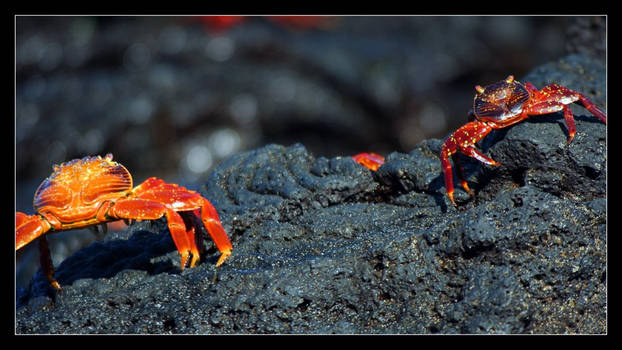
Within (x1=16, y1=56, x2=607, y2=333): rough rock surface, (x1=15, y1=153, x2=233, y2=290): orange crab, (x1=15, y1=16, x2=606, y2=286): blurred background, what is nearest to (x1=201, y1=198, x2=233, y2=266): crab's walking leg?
(x1=15, y1=153, x2=233, y2=290): orange crab

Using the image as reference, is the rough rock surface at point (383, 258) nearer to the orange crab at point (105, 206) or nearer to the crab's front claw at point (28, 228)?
the orange crab at point (105, 206)

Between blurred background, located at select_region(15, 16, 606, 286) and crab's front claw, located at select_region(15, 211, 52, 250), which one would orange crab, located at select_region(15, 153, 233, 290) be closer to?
crab's front claw, located at select_region(15, 211, 52, 250)

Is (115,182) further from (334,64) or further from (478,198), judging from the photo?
(334,64)

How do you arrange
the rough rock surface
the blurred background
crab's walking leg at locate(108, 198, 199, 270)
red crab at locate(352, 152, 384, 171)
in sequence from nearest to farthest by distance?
the rough rock surface → crab's walking leg at locate(108, 198, 199, 270) → red crab at locate(352, 152, 384, 171) → the blurred background

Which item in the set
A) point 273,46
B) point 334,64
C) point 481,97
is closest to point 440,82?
point 334,64

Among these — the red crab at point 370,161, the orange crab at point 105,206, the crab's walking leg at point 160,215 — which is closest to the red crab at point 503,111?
the red crab at point 370,161
